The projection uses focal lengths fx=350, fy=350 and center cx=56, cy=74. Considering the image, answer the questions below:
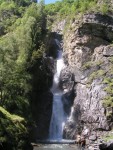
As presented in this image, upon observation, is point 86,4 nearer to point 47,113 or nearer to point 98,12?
point 98,12

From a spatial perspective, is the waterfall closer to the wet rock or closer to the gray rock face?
the wet rock

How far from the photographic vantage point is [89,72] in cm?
6744

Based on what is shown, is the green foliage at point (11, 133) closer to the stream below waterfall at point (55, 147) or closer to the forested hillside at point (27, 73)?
the forested hillside at point (27, 73)

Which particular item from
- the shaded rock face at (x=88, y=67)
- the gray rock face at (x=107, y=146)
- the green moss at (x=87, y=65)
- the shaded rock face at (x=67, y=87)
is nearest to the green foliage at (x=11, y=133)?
the gray rock face at (x=107, y=146)

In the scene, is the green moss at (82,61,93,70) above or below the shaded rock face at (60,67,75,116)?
above

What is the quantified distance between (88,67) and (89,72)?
5.91ft

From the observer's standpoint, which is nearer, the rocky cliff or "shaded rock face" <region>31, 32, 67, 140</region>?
the rocky cliff

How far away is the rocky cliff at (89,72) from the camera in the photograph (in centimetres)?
5822

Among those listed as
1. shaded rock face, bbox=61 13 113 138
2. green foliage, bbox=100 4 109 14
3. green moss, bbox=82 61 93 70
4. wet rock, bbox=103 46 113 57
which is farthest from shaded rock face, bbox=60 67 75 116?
green foliage, bbox=100 4 109 14

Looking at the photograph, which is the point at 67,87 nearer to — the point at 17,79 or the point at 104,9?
the point at 17,79

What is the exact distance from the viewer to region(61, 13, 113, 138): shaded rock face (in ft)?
194

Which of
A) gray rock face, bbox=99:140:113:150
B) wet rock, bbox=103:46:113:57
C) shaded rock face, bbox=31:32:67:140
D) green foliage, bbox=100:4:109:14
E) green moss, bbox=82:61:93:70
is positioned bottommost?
gray rock face, bbox=99:140:113:150


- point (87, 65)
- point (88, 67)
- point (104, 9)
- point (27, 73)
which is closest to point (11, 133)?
point (27, 73)

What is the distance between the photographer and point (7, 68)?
54.2 m
